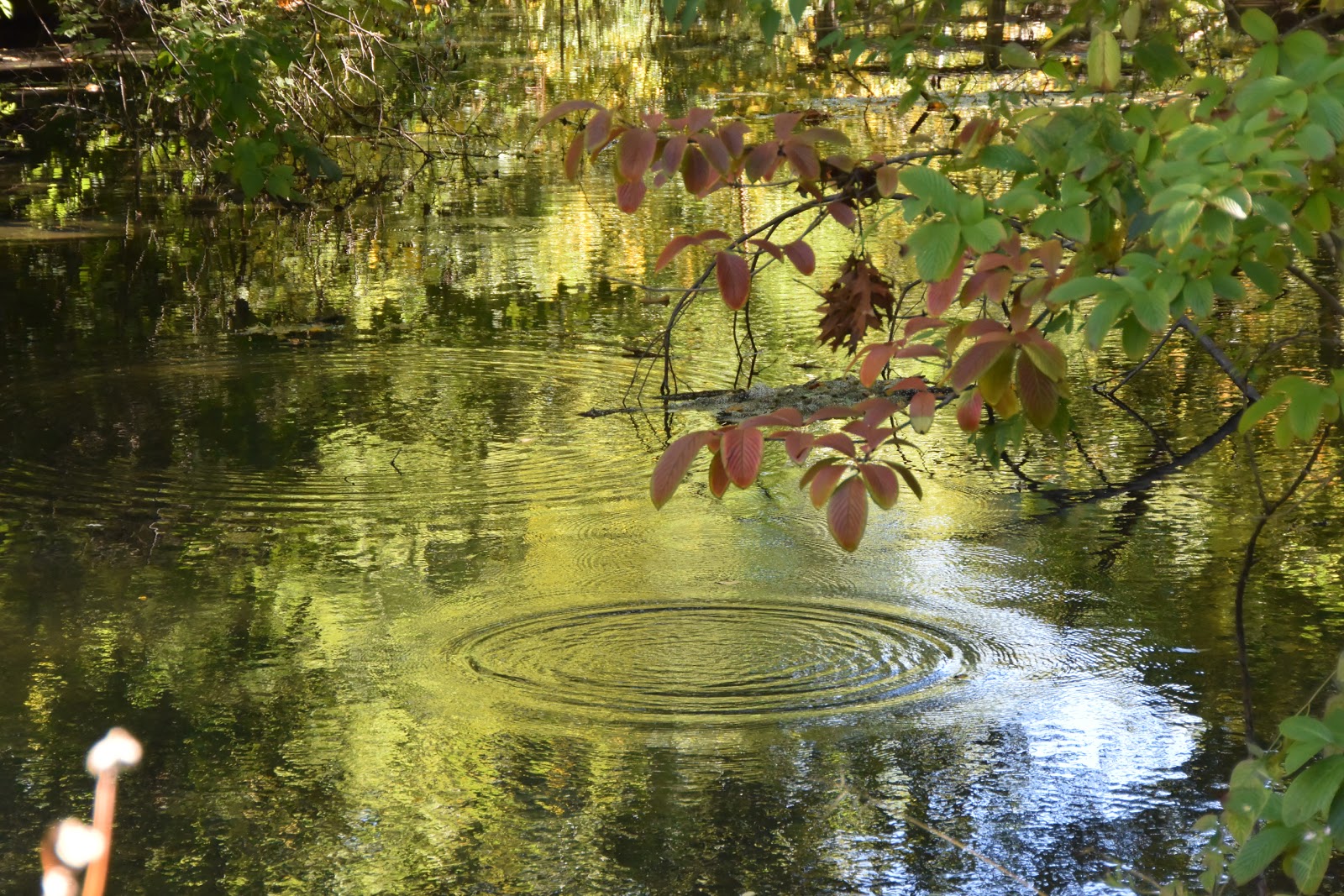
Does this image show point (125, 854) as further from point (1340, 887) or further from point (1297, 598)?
point (1297, 598)

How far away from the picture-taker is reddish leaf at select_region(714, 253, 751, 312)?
2852mm

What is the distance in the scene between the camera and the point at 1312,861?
1.92 metres

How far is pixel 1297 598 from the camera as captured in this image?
4945mm

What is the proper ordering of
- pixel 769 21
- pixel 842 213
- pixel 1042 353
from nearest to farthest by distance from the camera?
pixel 1042 353 → pixel 842 213 → pixel 769 21

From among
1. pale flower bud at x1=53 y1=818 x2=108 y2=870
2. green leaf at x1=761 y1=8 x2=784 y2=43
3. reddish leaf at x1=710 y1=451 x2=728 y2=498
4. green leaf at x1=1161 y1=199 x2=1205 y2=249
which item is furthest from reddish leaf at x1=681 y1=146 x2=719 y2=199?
pale flower bud at x1=53 y1=818 x2=108 y2=870

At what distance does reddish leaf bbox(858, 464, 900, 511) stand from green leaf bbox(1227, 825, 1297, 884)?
0.71 m

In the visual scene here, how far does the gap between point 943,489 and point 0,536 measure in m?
3.33

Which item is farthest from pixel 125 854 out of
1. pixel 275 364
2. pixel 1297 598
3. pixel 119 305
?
pixel 119 305

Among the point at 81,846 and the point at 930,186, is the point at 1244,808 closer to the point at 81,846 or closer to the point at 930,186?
the point at 930,186

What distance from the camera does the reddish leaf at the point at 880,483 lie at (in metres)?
2.47

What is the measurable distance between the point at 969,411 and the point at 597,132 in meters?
0.77

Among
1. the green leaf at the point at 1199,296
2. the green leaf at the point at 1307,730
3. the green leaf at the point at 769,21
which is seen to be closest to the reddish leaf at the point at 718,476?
the green leaf at the point at 1199,296

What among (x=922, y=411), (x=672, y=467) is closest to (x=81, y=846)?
(x=672, y=467)

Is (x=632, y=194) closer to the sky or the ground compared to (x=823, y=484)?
closer to the sky
